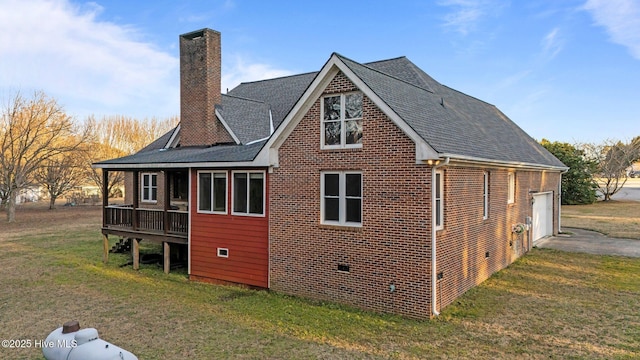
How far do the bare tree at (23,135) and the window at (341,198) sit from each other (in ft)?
94.4

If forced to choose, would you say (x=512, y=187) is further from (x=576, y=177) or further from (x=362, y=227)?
(x=576, y=177)

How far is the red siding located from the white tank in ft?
18.4

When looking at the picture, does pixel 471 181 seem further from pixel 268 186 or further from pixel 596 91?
pixel 596 91

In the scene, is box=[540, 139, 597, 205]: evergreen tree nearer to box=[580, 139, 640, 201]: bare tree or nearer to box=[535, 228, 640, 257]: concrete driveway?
box=[580, 139, 640, 201]: bare tree

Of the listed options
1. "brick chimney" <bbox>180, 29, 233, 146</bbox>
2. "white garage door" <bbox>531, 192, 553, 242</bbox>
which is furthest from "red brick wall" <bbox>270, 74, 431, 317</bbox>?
"white garage door" <bbox>531, 192, 553, 242</bbox>

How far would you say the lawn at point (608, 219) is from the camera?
21.7 meters

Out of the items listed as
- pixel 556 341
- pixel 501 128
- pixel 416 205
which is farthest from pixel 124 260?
pixel 501 128

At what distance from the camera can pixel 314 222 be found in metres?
10.3

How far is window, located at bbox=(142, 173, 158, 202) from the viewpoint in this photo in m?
20.8

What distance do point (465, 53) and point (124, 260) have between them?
18.5 metres

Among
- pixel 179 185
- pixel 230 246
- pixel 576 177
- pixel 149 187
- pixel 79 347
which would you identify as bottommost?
pixel 79 347

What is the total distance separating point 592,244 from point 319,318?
15177mm

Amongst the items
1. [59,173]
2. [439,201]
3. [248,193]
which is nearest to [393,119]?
[439,201]

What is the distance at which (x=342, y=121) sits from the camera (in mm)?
9906
